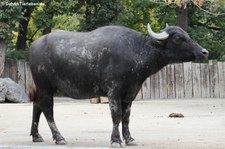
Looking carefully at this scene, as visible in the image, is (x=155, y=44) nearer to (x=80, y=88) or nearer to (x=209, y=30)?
(x=80, y=88)

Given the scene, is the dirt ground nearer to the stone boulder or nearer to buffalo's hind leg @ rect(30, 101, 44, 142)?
buffalo's hind leg @ rect(30, 101, 44, 142)

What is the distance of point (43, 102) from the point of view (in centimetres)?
889

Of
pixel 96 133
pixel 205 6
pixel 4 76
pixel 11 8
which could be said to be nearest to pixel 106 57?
pixel 96 133

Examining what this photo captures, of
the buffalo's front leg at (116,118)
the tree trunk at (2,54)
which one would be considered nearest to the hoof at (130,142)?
the buffalo's front leg at (116,118)

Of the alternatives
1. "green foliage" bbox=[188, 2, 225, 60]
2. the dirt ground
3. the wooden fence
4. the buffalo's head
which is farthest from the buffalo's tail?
"green foliage" bbox=[188, 2, 225, 60]

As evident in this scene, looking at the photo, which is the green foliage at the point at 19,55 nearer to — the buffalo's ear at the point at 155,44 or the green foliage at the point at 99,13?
the green foliage at the point at 99,13

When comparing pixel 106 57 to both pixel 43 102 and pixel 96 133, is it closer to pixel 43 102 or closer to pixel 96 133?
pixel 43 102

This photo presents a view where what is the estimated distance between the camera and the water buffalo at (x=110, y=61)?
8227 mm

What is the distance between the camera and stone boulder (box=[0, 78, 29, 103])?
22297mm

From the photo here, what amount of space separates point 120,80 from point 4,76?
17.1 metres

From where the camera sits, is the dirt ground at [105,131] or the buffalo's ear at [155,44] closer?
the buffalo's ear at [155,44]

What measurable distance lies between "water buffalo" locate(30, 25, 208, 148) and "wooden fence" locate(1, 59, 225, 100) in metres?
15.7

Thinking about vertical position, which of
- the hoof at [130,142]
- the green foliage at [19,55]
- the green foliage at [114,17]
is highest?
the green foliage at [114,17]

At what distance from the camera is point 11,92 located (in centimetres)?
2231
